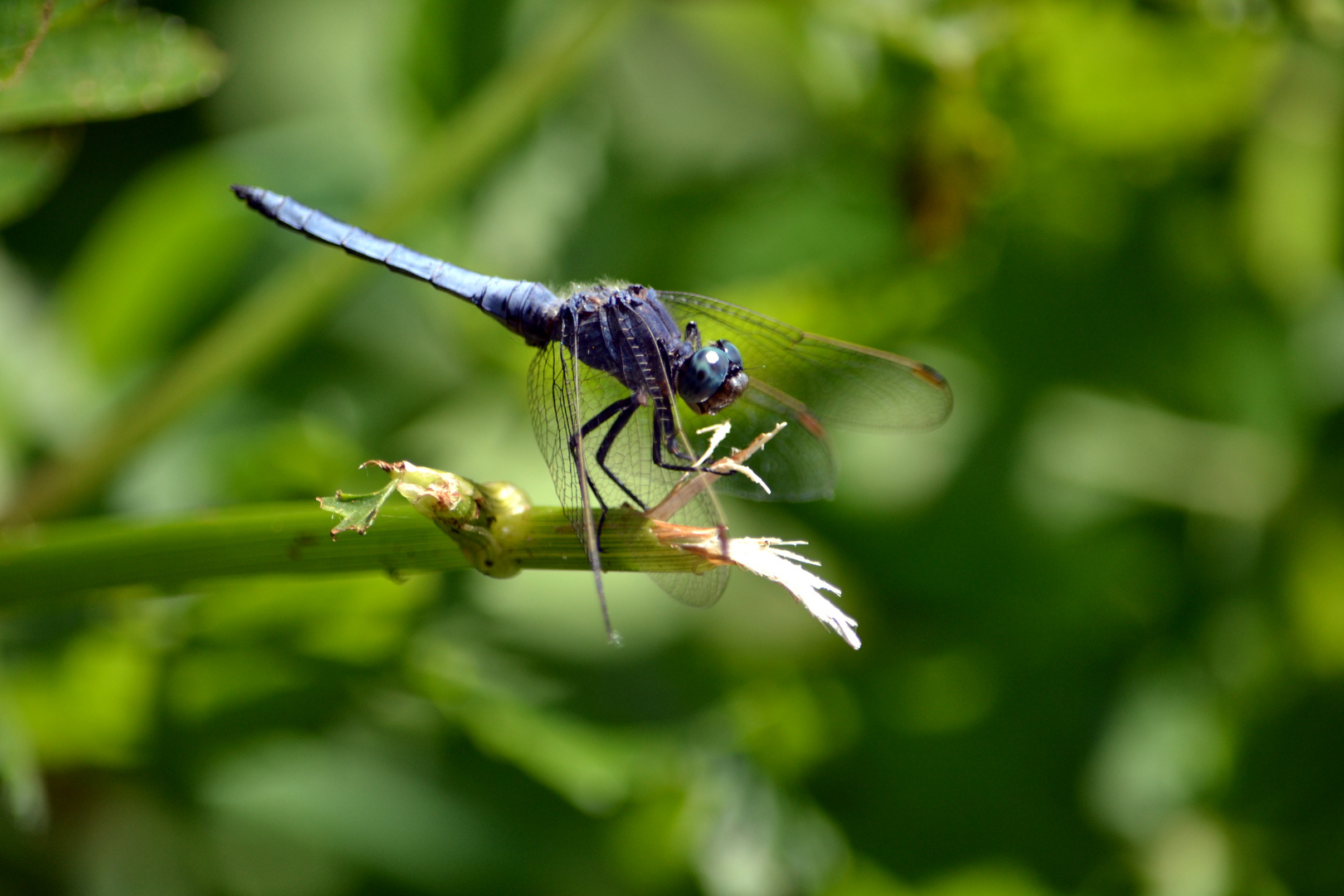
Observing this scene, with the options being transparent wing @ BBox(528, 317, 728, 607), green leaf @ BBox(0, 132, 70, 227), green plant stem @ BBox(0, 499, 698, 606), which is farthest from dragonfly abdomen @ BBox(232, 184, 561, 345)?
green plant stem @ BBox(0, 499, 698, 606)

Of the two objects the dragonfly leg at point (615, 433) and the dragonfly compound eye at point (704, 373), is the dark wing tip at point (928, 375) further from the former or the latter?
the dragonfly leg at point (615, 433)

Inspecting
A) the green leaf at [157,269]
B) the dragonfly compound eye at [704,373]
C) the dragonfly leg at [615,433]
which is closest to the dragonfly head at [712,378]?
the dragonfly compound eye at [704,373]

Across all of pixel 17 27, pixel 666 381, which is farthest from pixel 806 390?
pixel 17 27

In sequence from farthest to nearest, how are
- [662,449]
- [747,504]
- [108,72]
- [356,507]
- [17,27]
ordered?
[747,504], [662,449], [108,72], [17,27], [356,507]

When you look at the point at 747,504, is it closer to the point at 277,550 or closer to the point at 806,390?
the point at 806,390

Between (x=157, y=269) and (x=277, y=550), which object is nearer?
(x=277, y=550)

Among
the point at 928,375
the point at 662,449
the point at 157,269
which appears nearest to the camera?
the point at 662,449

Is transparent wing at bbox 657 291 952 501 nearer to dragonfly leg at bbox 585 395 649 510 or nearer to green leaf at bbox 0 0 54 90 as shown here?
dragonfly leg at bbox 585 395 649 510
